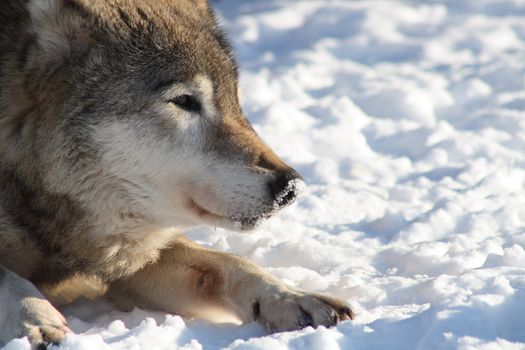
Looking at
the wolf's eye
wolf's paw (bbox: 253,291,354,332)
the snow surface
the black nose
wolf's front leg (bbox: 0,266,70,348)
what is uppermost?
the wolf's eye

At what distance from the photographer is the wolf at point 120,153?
12.4ft

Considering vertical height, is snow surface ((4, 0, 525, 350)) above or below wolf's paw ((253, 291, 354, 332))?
below

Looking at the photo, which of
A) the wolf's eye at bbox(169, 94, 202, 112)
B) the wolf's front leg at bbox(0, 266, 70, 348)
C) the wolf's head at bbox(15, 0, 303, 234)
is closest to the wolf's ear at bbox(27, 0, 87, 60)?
→ the wolf's head at bbox(15, 0, 303, 234)

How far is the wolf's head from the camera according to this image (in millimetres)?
3777

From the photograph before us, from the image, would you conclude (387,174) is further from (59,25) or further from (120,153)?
(59,25)

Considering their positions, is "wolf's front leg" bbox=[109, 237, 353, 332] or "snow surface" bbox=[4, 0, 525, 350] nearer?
"snow surface" bbox=[4, 0, 525, 350]

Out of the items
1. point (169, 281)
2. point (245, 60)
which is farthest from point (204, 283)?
point (245, 60)

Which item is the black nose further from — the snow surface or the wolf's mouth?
the snow surface

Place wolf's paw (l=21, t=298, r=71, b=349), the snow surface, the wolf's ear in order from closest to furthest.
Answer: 1. wolf's paw (l=21, t=298, r=71, b=349)
2. the snow surface
3. the wolf's ear

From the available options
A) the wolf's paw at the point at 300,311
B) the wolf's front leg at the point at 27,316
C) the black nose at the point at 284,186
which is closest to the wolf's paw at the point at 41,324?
the wolf's front leg at the point at 27,316

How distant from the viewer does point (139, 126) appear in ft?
12.5

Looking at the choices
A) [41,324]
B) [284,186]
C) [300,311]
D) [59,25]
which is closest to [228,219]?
[284,186]

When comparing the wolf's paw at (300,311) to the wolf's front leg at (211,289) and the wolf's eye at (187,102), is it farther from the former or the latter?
the wolf's eye at (187,102)

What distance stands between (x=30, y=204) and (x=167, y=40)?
0.79 meters
